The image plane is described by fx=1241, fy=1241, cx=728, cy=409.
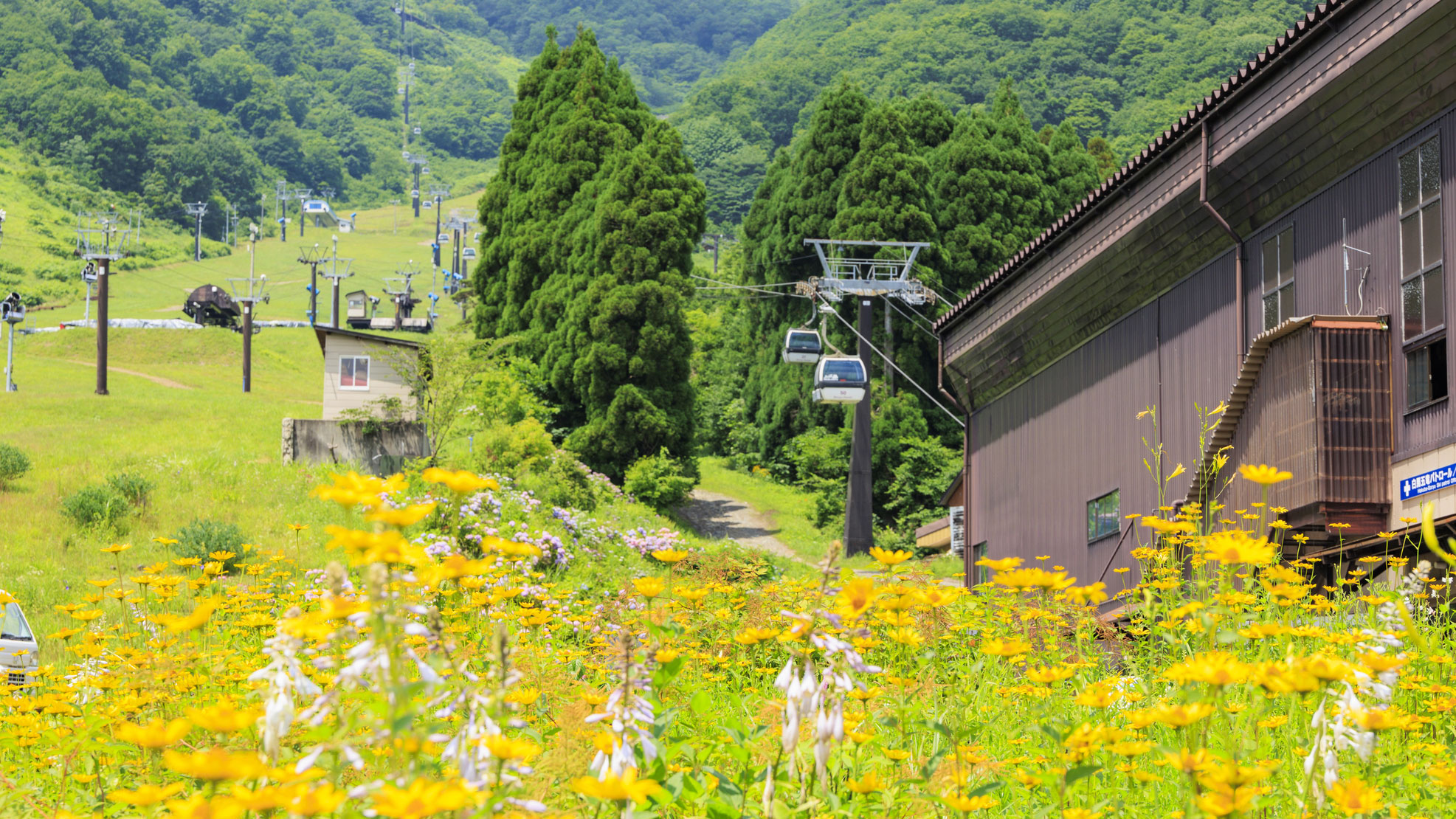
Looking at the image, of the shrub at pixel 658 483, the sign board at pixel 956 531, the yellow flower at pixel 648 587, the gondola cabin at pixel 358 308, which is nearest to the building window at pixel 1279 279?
the yellow flower at pixel 648 587

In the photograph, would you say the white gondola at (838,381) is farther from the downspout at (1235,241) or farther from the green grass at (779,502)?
the downspout at (1235,241)

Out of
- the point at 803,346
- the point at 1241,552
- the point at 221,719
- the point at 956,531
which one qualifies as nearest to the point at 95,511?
the point at 803,346

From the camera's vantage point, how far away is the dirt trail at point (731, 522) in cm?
3472

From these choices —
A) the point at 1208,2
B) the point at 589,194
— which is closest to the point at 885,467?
the point at 589,194

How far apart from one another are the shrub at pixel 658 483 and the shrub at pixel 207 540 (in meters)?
15.0

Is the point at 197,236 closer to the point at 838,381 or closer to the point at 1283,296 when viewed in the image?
the point at 838,381

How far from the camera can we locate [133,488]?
79.6 feet

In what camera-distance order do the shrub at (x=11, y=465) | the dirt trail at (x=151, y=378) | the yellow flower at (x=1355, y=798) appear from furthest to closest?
the dirt trail at (x=151, y=378)
the shrub at (x=11, y=465)
the yellow flower at (x=1355, y=798)

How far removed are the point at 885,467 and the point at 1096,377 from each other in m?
20.8

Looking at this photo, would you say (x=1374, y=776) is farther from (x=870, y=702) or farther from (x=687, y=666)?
(x=687, y=666)

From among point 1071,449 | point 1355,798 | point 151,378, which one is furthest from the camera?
point 151,378

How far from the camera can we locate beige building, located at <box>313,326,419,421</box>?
32.9 metres

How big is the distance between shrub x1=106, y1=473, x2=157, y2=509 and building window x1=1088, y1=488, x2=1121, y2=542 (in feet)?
57.4

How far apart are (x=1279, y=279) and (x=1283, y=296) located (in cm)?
22
